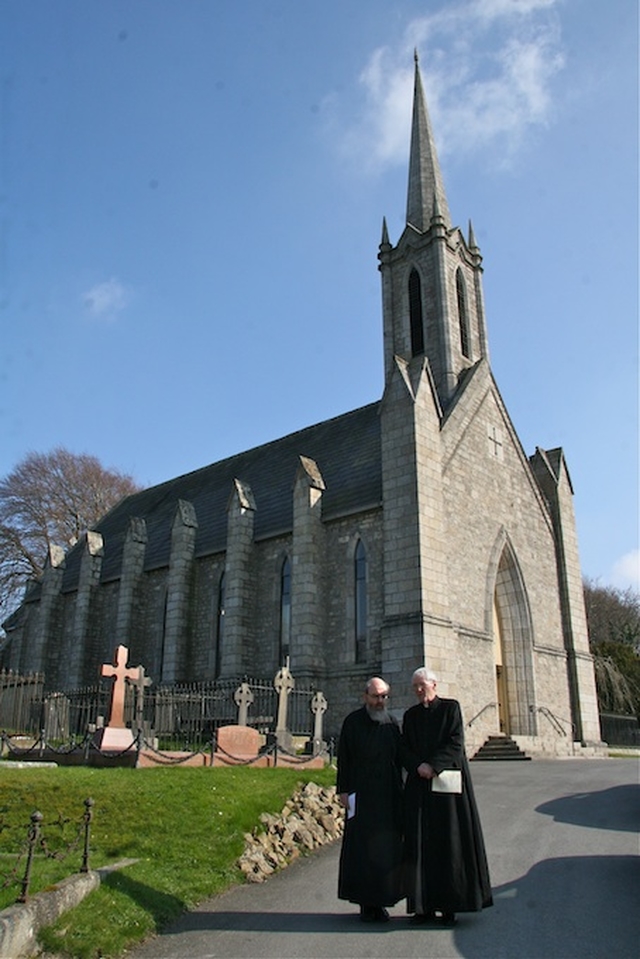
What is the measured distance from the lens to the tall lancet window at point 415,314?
28906mm

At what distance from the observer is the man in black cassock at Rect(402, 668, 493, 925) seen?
21.5 ft

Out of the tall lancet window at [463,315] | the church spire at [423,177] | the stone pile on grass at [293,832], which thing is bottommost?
the stone pile on grass at [293,832]

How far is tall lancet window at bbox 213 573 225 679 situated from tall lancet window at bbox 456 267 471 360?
39.4 ft

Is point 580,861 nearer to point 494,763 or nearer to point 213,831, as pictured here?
point 213,831

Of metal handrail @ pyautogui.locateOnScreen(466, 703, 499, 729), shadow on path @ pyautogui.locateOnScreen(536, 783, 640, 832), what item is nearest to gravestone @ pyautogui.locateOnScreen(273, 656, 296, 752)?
metal handrail @ pyautogui.locateOnScreen(466, 703, 499, 729)

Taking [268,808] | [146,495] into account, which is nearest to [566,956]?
[268,808]

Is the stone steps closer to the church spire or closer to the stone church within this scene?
the stone church

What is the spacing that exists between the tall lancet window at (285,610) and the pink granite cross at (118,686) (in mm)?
8220

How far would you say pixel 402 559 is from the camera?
832 inches

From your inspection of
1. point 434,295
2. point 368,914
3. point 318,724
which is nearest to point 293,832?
point 368,914

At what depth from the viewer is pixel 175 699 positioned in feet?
67.1

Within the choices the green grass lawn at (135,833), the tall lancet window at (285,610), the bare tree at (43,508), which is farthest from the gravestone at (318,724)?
the bare tree at (43,508)

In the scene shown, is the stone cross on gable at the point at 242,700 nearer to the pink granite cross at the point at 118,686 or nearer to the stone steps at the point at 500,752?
the pink granite cross at the point at 118,686

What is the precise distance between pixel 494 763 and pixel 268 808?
10.9 meters
